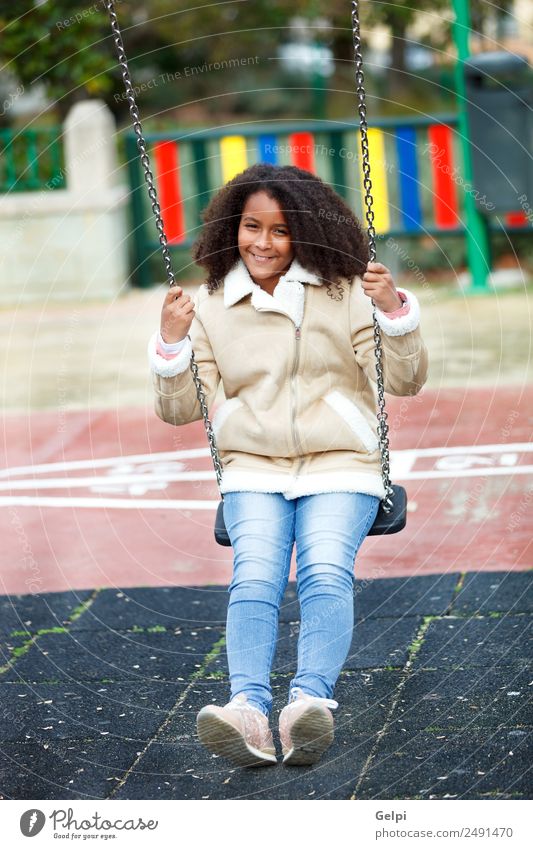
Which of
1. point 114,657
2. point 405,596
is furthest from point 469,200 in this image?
point 114,657

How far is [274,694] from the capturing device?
12.3 feet

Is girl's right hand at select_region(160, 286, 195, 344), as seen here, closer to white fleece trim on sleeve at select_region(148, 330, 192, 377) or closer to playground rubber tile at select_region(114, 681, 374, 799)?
Answer: white fleece trim on sleeve at select_region(148, 330, 192, 377)

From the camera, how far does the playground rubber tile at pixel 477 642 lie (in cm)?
385

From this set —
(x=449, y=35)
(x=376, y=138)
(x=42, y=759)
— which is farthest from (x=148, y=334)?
(x=449, y=35)

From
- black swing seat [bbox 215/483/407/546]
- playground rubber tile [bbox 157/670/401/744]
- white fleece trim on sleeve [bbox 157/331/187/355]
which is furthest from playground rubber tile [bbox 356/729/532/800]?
white fleece trim on sleeve [bbox 157/331/187/355]

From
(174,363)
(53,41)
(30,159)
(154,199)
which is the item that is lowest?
(174,363)

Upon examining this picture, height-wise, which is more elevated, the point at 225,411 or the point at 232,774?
the point at 225,411

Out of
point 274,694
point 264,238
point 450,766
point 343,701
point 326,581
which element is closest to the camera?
point 450,766

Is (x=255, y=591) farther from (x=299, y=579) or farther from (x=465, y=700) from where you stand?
(x=465, y=700)

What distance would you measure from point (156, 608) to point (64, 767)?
Result: 1255 millimetres

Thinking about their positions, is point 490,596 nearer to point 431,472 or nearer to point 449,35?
point 431,472

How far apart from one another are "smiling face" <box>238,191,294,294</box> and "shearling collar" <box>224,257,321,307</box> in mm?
24

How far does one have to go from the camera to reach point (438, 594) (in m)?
4.47

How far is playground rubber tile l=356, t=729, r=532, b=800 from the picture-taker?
9.84ft
